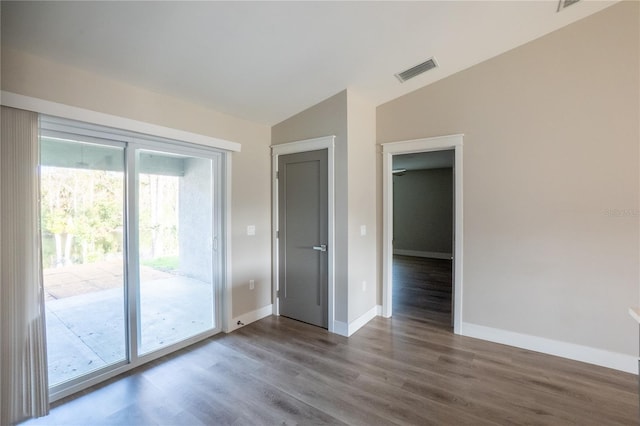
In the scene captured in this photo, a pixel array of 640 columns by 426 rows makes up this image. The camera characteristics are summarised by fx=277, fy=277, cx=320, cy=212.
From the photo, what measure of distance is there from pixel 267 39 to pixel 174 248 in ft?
7.49

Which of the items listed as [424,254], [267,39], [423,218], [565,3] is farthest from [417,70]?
[424,254]

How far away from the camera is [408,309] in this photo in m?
4.07

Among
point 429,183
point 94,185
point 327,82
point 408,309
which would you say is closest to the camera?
point 94,185

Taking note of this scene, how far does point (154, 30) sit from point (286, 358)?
2979 millimetres

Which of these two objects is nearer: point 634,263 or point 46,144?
point 46,144

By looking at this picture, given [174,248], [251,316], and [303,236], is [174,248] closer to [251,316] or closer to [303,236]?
[251,316]

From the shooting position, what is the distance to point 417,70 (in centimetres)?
309

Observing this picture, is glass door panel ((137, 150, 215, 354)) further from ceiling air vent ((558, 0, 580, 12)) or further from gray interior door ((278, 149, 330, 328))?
ceiling air vent ((558, 0, 580, 12))

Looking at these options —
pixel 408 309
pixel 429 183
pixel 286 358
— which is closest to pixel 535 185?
pixel 408 309

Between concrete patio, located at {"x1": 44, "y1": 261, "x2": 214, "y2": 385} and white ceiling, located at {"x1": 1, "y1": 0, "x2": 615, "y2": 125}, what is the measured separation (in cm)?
173

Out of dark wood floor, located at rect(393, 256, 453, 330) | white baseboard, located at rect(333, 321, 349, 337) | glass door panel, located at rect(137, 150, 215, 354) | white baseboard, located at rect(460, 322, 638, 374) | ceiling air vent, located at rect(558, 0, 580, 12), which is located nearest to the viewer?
ceiling air vent, located at rect(558, 0, 580, 12)

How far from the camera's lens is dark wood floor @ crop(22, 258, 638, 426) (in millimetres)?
1985

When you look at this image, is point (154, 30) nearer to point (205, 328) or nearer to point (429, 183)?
point (205, 328)

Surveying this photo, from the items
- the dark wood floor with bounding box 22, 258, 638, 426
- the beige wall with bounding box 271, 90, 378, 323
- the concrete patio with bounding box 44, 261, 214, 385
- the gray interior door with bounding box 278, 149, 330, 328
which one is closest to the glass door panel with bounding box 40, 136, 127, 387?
the concrete patio with bounding box 44, 261, 214, 385
